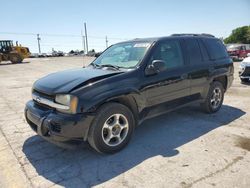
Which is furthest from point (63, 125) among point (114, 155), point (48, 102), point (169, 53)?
point (169, 53)

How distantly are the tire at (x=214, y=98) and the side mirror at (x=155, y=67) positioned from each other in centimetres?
199

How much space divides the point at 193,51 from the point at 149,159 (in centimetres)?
263

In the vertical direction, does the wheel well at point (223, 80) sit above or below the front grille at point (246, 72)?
above

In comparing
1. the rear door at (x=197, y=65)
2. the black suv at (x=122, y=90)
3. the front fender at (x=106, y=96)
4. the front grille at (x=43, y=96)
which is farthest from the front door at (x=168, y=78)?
the front grille at (x=43, y=96)

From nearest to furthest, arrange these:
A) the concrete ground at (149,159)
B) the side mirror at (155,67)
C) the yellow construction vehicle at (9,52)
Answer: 1. the concrete ground at (149,159)
2. the side mirror at (155,67)
3. the yellow construction vehicle at (9,52)

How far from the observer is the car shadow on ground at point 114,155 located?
3.40 metres

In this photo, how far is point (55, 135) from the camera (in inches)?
138

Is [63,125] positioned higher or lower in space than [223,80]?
lower

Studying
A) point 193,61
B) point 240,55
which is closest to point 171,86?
point 193,61

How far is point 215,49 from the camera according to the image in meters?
6.01

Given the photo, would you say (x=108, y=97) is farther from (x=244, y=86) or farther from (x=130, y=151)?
(x=244, y=86)

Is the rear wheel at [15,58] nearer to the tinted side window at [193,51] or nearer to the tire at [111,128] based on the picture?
the tinted side window at [193,51]

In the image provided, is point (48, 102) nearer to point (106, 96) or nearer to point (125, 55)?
point (106, 96)

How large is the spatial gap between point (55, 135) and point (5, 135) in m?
2.00
